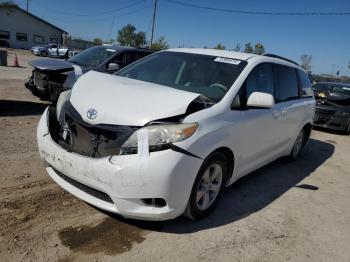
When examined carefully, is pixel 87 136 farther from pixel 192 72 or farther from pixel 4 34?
pixel 4 34

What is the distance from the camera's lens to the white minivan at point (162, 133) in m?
3.19

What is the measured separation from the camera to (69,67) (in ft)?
27.2

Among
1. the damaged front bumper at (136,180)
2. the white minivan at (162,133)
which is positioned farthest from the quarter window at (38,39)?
the damaged front bumper at (136,180)

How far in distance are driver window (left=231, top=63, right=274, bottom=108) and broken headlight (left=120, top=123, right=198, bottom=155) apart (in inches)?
38.9

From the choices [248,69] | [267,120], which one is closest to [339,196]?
[267,120]

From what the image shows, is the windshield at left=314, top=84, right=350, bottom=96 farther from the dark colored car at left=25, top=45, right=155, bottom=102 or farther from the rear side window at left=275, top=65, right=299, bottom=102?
the rear side window at left=275, top=65, right=299, bottom=102

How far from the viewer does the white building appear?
177ft

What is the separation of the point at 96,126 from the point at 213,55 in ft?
6.63

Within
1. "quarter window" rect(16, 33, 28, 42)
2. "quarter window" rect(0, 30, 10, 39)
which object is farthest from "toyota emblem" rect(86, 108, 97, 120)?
"quarter window" rect(16, 33, 28, 42)

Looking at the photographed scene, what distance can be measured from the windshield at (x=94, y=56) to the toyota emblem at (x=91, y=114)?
19.1 ft

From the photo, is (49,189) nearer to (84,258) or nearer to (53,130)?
(53,130)

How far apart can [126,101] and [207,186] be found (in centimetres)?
122

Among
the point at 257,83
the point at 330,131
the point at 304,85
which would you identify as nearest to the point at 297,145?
the point at 304,85

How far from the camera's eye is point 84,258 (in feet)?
10.0
